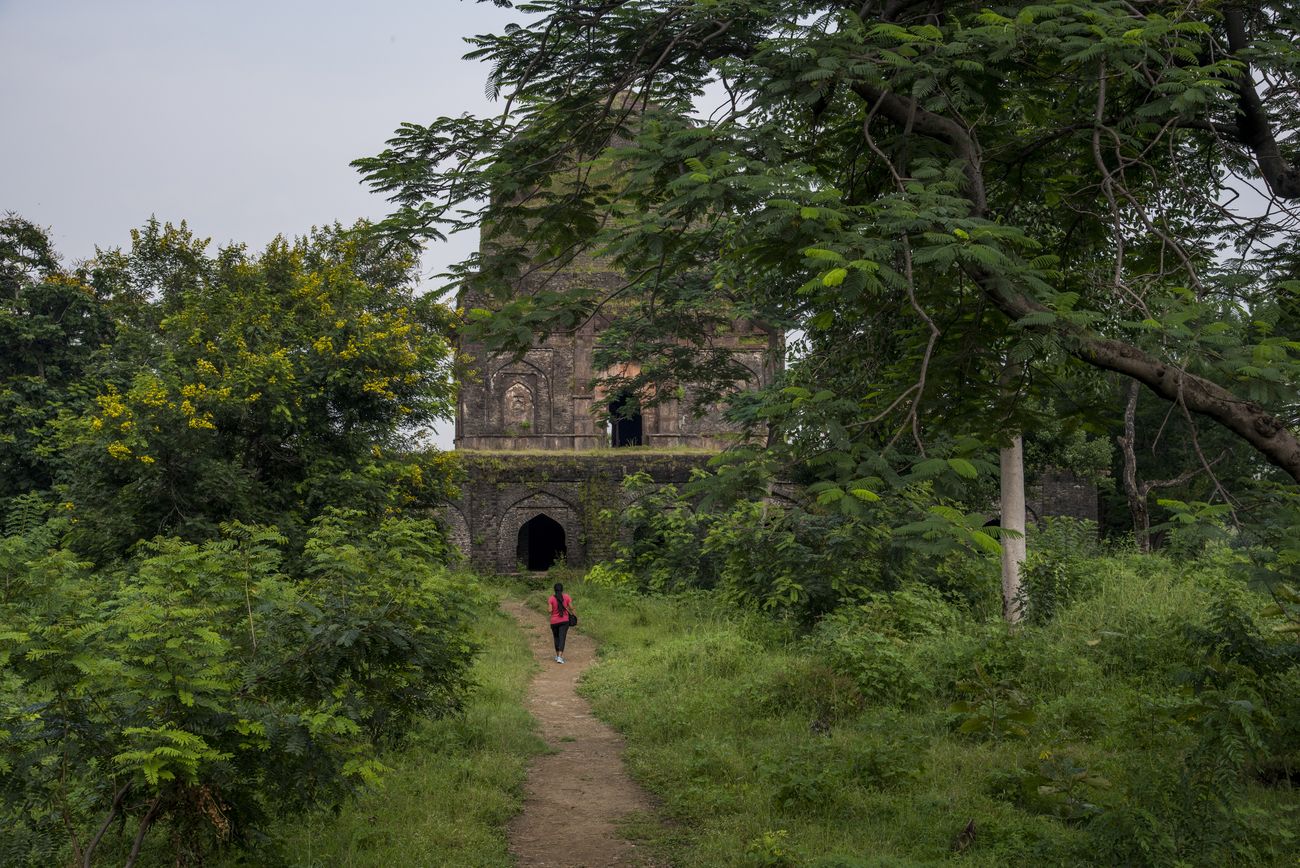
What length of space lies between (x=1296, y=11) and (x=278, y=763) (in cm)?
615

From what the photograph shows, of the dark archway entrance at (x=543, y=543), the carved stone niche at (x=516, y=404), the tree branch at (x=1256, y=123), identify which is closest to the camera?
the tree branch at (x=1256, y=123)

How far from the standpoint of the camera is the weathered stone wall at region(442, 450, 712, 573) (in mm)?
22656

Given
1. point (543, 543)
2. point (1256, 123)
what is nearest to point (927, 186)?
point (1256, 123)

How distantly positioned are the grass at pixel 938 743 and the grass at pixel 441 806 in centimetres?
82

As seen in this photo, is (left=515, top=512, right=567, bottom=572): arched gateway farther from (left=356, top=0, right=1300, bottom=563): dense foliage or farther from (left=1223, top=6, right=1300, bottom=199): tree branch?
(left=1223, top=6, right=1300, bottom=199): tree branch

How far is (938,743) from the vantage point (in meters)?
6.89

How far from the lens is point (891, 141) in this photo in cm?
565

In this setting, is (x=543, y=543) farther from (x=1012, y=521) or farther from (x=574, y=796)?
(x=574, y=796)

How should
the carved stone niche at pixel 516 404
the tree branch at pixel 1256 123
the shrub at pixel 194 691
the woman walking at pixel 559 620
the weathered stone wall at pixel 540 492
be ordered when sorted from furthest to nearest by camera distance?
the carved stone niche at pixel 516 404 < the weathered stone wall at pixel 540 492 < the woman walking at pixel 559 620 < the tree branch at pixel 1256 123 < the shrub at pixel 194 691

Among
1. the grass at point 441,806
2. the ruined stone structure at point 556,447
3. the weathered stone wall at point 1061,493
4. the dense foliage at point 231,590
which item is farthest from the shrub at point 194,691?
the weathered stone wall at point 1061,493

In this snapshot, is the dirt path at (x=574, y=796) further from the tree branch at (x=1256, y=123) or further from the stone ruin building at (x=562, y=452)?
the stone ruin building at (x=562, y=452)

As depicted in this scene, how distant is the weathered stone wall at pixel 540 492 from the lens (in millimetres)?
22656

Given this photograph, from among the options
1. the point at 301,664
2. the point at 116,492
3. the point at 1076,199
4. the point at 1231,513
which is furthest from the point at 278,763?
the point at 116,492

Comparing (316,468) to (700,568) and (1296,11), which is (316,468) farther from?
(1296,11)
